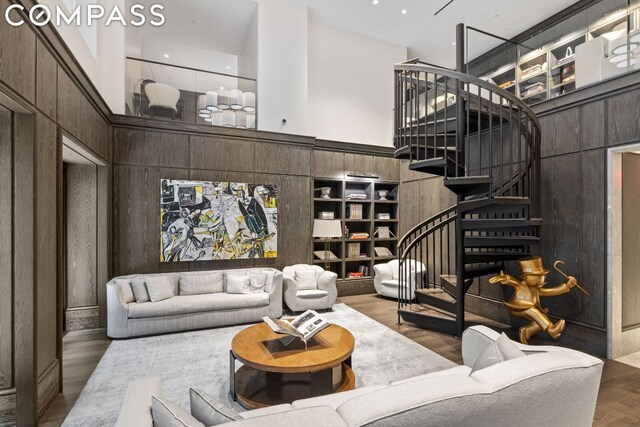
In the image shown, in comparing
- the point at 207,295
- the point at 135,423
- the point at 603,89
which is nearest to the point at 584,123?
the point at 603,89

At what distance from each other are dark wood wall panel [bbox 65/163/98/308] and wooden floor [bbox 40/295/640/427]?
51 centimetres

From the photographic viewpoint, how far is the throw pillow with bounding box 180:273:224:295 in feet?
14.6

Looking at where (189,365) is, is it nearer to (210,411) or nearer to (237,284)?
(237,284)

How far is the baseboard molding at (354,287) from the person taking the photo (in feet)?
19.7

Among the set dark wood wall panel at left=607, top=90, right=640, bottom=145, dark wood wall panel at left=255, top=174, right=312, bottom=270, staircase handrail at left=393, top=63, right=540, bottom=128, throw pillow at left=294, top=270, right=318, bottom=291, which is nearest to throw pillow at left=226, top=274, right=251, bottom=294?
dark wood wall panel at left=255, top=174, right=312, bottom=270

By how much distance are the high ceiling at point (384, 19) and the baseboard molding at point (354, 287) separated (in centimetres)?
484

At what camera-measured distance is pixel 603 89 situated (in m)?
3.45

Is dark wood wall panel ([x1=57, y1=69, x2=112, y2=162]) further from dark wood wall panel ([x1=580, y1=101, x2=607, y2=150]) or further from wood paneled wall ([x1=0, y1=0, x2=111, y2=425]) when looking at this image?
dark wood wall panel ([x1=580, y1=101, x2=607, y2=150])

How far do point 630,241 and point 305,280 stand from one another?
398 centimetres

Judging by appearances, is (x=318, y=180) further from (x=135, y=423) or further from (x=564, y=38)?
(x=135, y=423)

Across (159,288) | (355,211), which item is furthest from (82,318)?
(355,211)

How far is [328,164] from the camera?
19.8 ft

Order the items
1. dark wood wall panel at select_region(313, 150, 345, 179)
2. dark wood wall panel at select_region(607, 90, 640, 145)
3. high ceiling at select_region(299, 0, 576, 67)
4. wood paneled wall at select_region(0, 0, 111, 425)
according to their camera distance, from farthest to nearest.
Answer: dark wood wall panel at select_region(313, 150, 345, 179) < high ceiling at select_region(299, 0, 576, 67) < dark wood wall panel at select_region(607, 90, 640, 145) < wood paneled wall at select_region(0, 0, 111, 425)

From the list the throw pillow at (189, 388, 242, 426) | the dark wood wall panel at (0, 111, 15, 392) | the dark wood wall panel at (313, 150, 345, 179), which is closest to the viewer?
the throw pillow at (189, 388, 242, 426)
